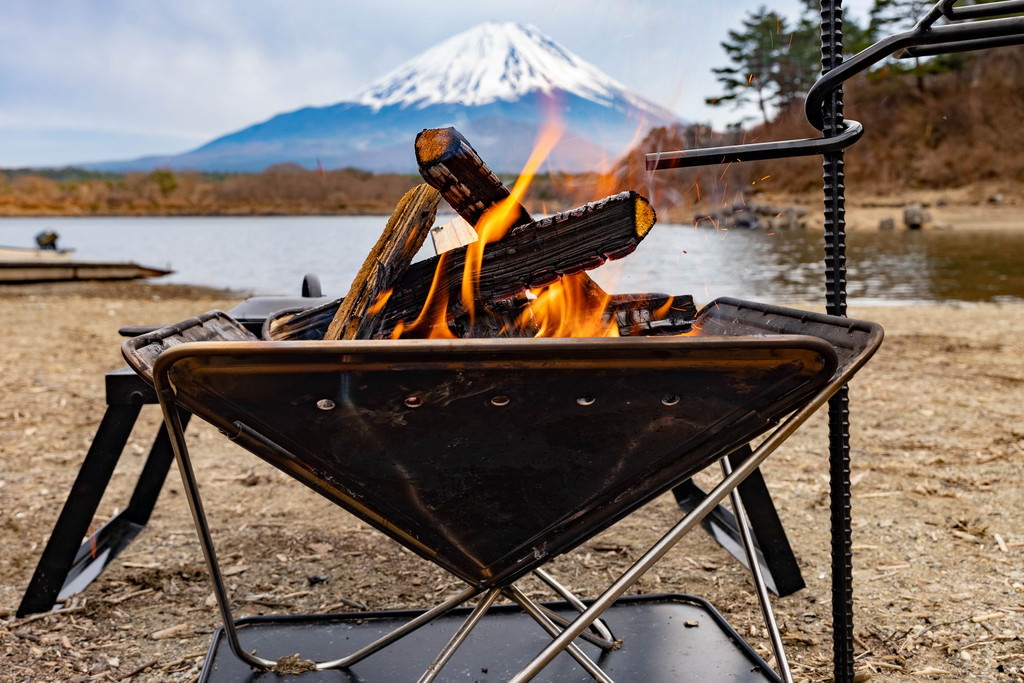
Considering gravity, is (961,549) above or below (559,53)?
below

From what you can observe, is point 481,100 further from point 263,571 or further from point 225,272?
point 225,272

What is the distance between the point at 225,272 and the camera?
18.2 metres

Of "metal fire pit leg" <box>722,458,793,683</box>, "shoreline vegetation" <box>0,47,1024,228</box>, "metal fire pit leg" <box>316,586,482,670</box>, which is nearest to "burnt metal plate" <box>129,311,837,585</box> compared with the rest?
"metal fire pit leg" <box>722,458,793,683</box>

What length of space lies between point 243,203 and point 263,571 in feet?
189

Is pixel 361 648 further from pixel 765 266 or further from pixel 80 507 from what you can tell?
pixel 765 266

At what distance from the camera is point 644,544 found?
2.59 meters

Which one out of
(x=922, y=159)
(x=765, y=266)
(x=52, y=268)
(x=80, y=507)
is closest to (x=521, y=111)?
(x=80, y=507)

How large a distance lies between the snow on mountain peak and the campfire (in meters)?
0.39

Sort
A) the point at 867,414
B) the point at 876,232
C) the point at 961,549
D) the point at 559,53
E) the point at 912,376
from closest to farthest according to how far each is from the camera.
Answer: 1. the point at 961,549
2. the point at 559,53
3. the point at 867,414
4. the point at 912,376
5. the point at 876,232

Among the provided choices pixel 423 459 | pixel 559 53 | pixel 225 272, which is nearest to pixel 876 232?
pixel 225 272

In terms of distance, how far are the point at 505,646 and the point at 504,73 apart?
1.52m

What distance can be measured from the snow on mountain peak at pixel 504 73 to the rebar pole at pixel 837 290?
43cm

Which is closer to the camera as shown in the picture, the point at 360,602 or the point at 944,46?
the point at 944,46

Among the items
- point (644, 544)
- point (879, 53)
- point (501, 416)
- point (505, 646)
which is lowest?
point (644, 544)
